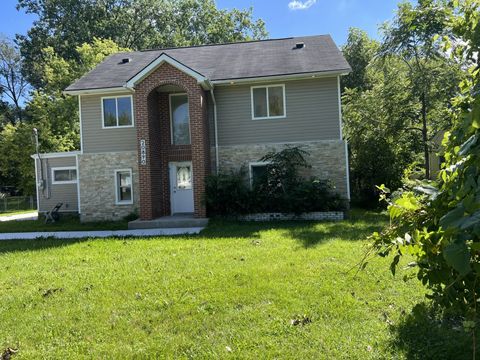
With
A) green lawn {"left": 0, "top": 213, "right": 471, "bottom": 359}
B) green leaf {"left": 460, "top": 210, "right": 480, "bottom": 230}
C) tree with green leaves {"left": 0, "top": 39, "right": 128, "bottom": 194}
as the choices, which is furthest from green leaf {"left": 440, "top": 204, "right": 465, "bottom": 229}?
tree with green leaves {"left": 0, "top": 39, "right": 128, "bottom": 194}

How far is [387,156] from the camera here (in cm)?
1914

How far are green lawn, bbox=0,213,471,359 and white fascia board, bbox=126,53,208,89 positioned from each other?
24.5 ft

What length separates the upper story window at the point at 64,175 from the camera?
18.5m

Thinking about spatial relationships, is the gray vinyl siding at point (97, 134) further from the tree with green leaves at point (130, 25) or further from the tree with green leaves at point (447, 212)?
the tree with green leaves at point (130, 25)

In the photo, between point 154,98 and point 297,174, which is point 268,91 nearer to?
point 297,174

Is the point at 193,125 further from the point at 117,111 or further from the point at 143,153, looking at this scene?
the point at 117,111

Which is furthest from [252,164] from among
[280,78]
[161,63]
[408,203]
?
[408,203]

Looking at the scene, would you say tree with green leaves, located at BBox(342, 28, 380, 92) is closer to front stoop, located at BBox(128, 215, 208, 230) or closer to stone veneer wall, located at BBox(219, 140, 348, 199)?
stone veneer wall, located at BBox(219, 140, 348, 199)

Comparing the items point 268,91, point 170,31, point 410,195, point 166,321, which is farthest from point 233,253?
point 170,31

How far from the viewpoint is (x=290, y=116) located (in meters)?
15.6

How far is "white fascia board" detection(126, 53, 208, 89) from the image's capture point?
14422 mm

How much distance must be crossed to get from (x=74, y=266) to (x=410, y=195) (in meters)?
7.40

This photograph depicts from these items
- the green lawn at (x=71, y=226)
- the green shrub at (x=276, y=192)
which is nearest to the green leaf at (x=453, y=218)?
the green shrub at (x=276, y=192)

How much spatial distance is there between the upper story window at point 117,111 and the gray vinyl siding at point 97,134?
0.19 meters
